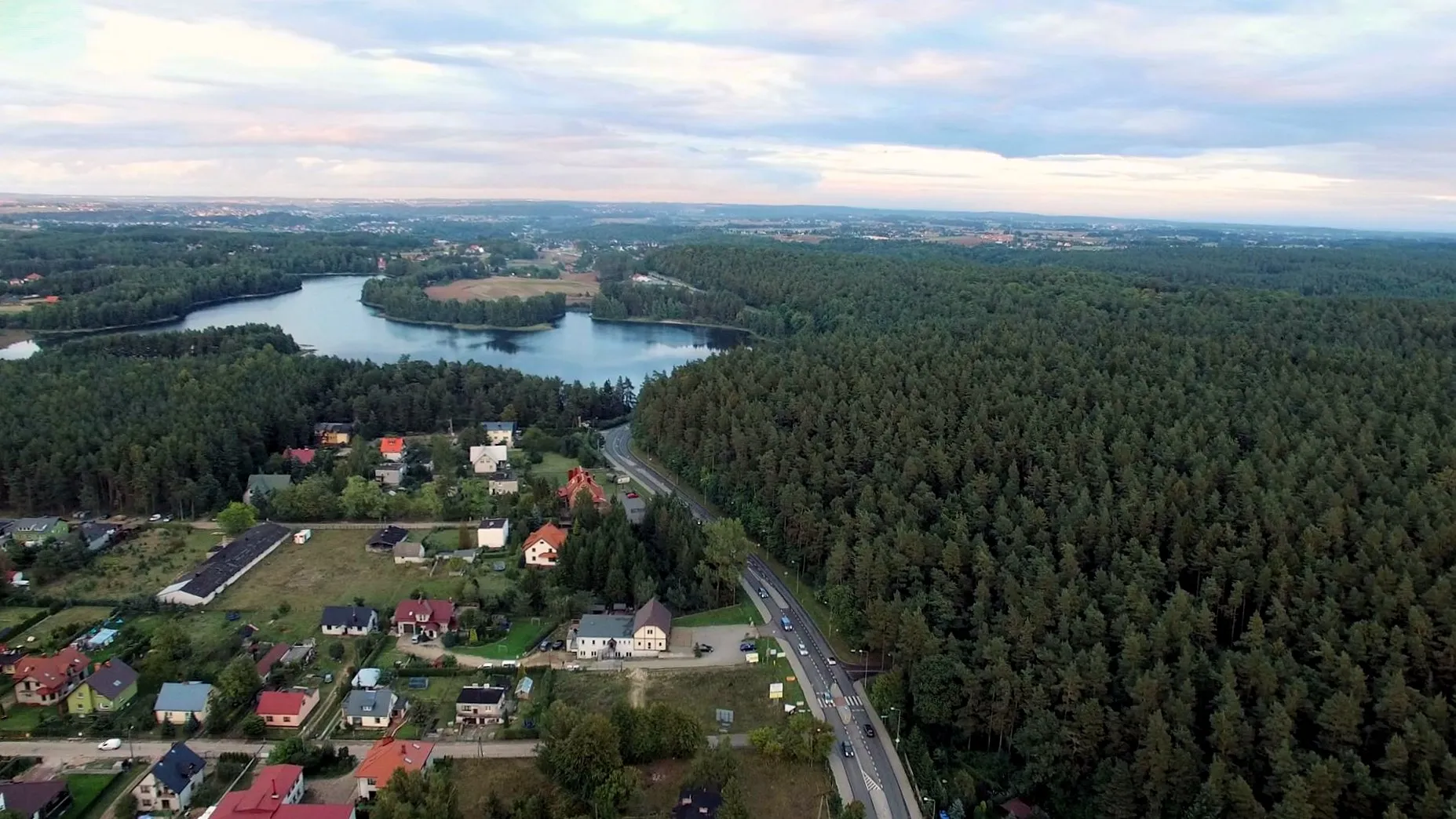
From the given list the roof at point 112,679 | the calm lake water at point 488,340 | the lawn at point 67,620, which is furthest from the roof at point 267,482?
the calm lake water at point 488,340

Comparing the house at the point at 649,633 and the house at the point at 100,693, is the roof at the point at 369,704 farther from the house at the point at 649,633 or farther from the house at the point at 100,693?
the house at the point at 649,633

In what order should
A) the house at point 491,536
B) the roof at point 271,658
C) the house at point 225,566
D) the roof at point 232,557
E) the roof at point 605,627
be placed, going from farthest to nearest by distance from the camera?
1. the house at point 491,536
2. the roof at point 232,557
3. the house at point 225,566
4. the roof at point 605,627
5. the roof at point 271,658

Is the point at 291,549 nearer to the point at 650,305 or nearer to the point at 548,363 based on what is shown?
the point at 548,363

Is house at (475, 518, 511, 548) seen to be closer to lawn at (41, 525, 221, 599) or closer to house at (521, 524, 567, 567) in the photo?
house at (521, 524, 567, 567)

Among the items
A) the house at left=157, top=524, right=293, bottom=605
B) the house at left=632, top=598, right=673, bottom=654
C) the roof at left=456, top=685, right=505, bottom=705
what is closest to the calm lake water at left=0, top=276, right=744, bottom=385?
the house at left=157, top=524, right=293, bottom=605

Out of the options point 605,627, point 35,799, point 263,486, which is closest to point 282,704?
point 35,799

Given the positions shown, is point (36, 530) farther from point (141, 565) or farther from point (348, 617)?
point (348, 617)
